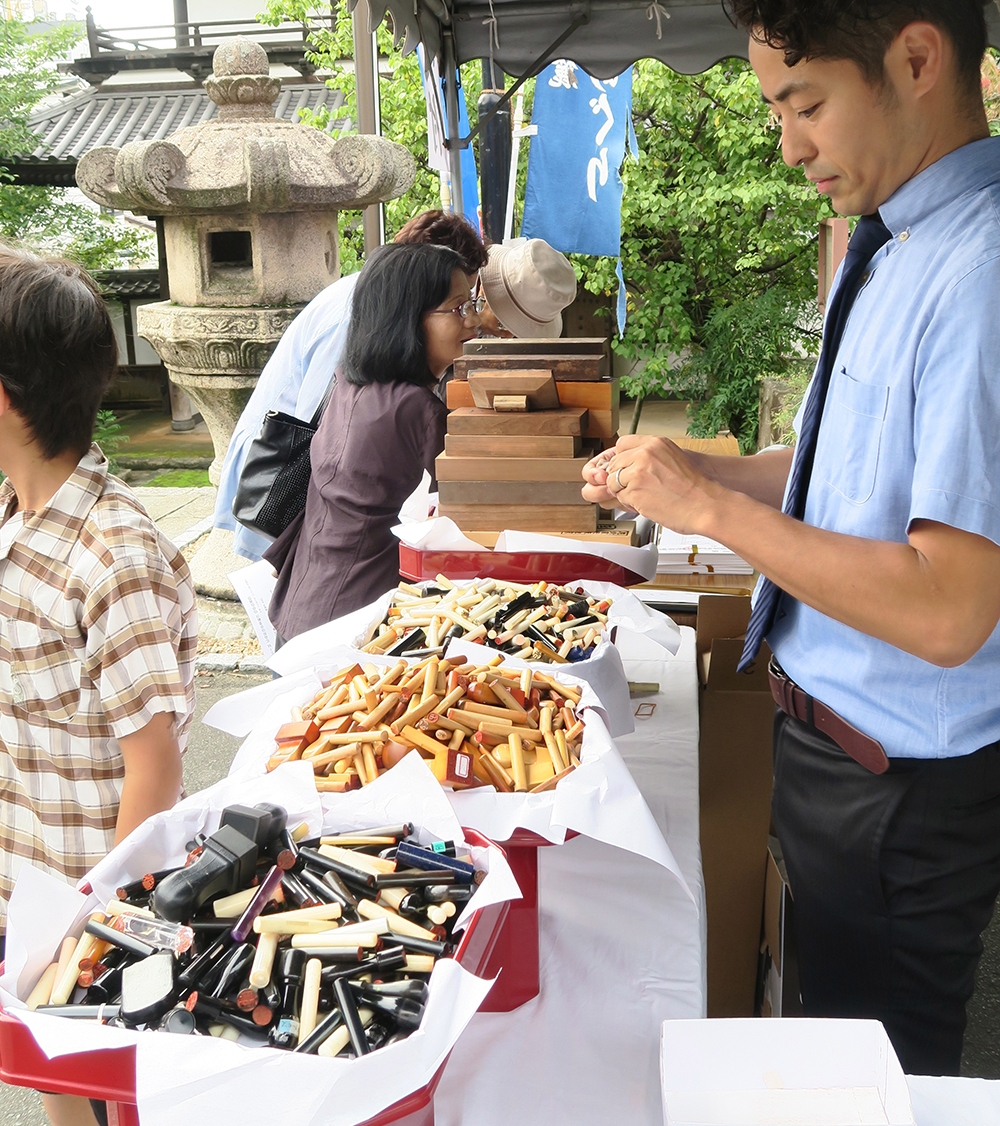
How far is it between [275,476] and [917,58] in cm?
184

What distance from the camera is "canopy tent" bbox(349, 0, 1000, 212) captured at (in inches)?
158

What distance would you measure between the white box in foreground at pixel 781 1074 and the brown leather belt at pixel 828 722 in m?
0.44

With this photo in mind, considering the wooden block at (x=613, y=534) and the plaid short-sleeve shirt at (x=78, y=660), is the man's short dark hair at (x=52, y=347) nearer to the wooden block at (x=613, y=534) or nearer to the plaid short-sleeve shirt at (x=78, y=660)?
the plaid short-sleeve shirt at (x=78, y=660)

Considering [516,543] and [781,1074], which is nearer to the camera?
[781,1074]

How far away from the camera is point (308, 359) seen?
2918mm

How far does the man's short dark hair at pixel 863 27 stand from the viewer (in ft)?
3.92

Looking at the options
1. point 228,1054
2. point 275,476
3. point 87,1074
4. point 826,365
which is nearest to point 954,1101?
point 228,1054

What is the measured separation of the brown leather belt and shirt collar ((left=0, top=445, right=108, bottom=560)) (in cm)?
111

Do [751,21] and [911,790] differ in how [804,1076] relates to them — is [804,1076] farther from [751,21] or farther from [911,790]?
[751,21]

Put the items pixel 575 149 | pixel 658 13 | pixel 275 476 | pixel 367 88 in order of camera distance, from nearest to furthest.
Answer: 1. pixel 275 476
2. pixel 658 13
3. pixel 367 88
4. pixel 575 149

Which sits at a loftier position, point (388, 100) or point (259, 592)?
point (388, 100)

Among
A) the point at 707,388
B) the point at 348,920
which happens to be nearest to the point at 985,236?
the point at 348,920

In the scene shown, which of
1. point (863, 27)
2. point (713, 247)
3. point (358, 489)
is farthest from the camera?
point (713, 247)

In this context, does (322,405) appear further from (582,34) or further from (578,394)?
(582,34)
